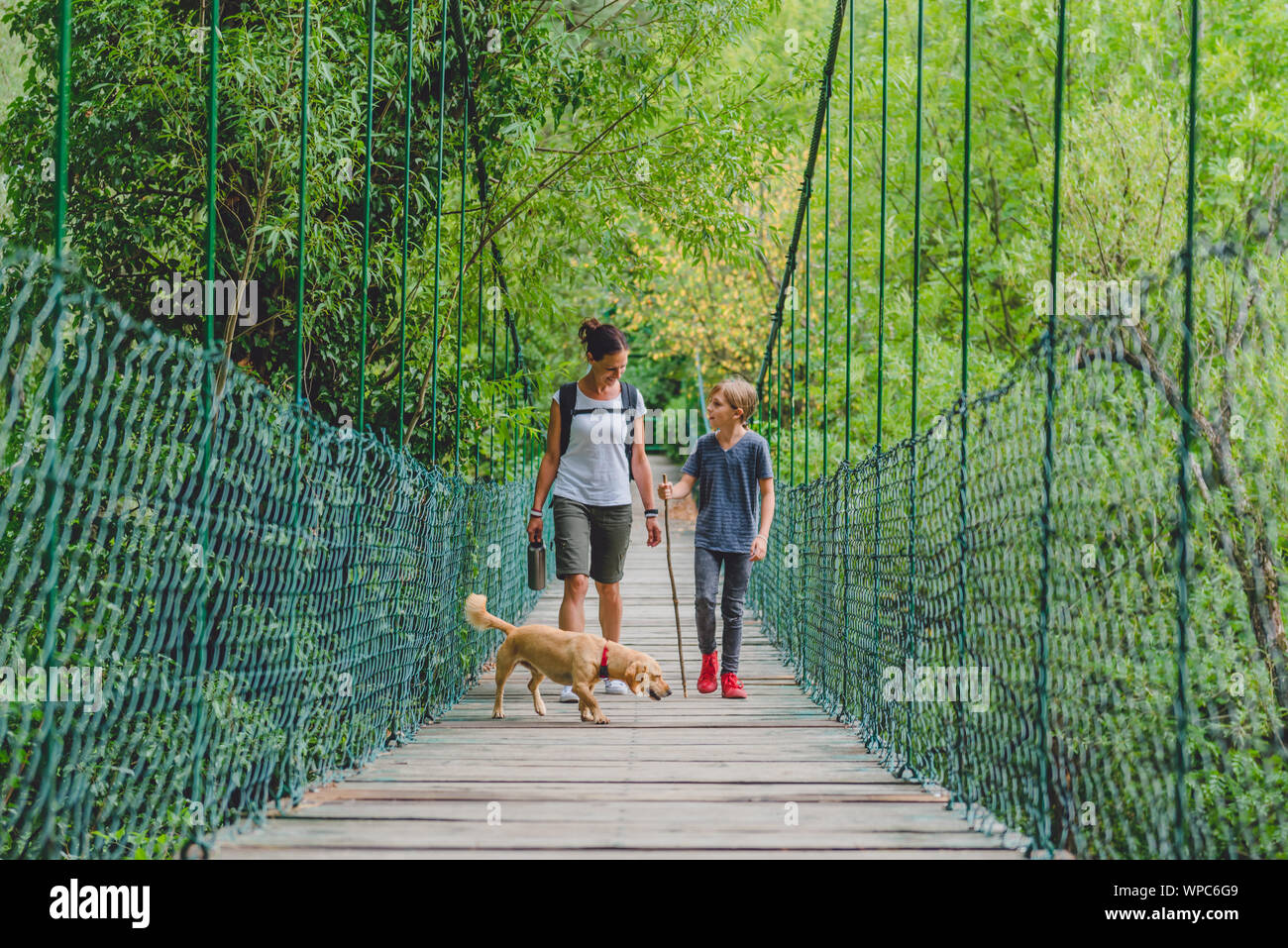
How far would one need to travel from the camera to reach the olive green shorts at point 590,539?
11.0 ft

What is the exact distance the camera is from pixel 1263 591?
4262 mm

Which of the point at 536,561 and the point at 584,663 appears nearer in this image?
the point at 584,663

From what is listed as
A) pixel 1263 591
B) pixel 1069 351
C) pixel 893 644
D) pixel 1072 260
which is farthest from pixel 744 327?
pixel 1069 351

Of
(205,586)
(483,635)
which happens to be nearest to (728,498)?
(483,635)

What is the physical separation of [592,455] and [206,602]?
52.9 inches

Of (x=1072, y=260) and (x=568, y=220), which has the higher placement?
(x=1072, y=260)

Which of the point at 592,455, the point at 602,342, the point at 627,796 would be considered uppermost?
the point at 602,342

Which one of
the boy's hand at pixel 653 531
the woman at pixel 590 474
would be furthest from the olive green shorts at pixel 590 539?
the boy's hand at pixel 653 531

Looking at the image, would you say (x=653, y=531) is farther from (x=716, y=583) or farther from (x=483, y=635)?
(x=483, y=635)

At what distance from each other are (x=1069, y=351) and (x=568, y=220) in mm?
4097

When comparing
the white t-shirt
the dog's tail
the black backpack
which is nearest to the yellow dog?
the dog's tail

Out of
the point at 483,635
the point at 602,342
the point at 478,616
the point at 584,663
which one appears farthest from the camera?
the point at 483,635

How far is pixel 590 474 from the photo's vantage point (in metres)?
3.39
